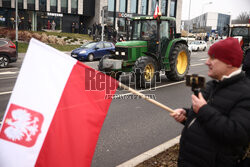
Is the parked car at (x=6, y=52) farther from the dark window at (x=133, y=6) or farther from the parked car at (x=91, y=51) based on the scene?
the dark window at (x=133, y=6)

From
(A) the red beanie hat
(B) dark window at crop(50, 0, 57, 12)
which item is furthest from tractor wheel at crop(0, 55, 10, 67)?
(B) dark window at crop(50, 0, 57, 12)

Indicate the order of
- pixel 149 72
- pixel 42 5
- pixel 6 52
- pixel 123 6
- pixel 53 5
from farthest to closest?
pixel 123 6
pixel 53 5
pixel 42 5
pixel 6 52
pixel 149 72

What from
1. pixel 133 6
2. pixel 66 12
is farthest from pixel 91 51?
pixel 133 6

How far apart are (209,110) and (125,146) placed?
304 cm

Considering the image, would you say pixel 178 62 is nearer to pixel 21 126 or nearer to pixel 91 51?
pixel 91 51

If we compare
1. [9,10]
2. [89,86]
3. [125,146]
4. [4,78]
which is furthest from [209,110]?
[9,10]

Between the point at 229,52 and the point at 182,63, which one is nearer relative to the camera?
the point at 229,52

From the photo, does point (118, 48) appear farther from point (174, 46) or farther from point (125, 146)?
point (125, 146)

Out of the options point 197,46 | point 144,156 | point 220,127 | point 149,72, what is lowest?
point 144,156

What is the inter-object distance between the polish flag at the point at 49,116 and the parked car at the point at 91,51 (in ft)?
53.5

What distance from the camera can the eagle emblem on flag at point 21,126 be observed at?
232 centimetres

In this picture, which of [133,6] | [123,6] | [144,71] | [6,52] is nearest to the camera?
[144,71]

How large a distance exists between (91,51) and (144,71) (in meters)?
10.5

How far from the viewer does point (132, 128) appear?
5617 mm
